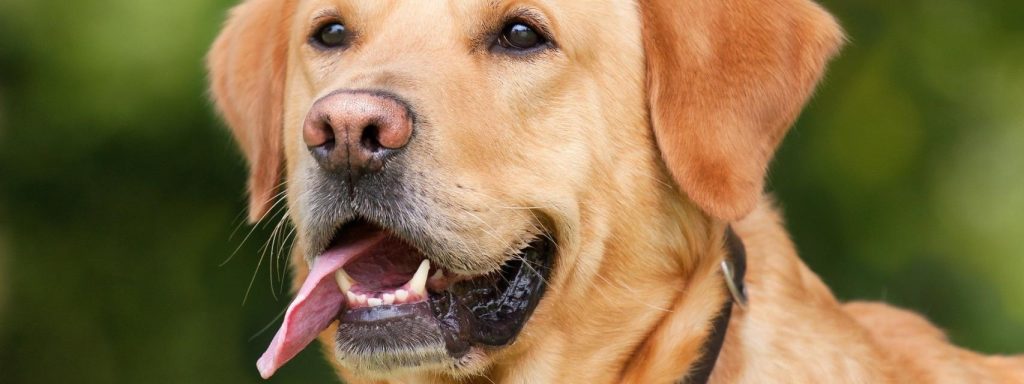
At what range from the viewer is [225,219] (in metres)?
5.40

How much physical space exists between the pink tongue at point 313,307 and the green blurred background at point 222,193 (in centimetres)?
264

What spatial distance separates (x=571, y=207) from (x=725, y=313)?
45cm

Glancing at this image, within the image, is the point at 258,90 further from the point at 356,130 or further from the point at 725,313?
the point at 725,313

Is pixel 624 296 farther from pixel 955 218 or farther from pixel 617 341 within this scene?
pixel 955 218

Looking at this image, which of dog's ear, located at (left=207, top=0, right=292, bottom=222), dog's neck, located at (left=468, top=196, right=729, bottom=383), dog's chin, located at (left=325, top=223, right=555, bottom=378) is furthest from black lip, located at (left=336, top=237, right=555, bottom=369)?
dog's ear, located at (left=207, top=0, right=292, bottom=222)

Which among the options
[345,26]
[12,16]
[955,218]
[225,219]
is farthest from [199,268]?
[955,218]

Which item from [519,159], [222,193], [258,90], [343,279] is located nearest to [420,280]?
[343,279]

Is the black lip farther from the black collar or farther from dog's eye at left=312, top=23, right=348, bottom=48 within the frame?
dog's eye at left=312, top=23, right=348, bottom=48

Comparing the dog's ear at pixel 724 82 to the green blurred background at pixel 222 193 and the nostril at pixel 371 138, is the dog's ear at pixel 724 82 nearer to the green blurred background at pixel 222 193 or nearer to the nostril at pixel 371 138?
the nostril at pixel 371 138

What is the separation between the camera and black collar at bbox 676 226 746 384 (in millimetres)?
2791

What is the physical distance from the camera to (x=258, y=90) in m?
3.44

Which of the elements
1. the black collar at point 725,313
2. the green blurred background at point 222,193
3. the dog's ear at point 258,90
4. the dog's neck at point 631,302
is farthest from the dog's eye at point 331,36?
the green blurred background at point 222,193

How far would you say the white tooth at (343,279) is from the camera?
2711 millimetres

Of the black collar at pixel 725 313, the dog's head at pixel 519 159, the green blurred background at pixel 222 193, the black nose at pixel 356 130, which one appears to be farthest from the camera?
the green blurred background at pixel 222 193
